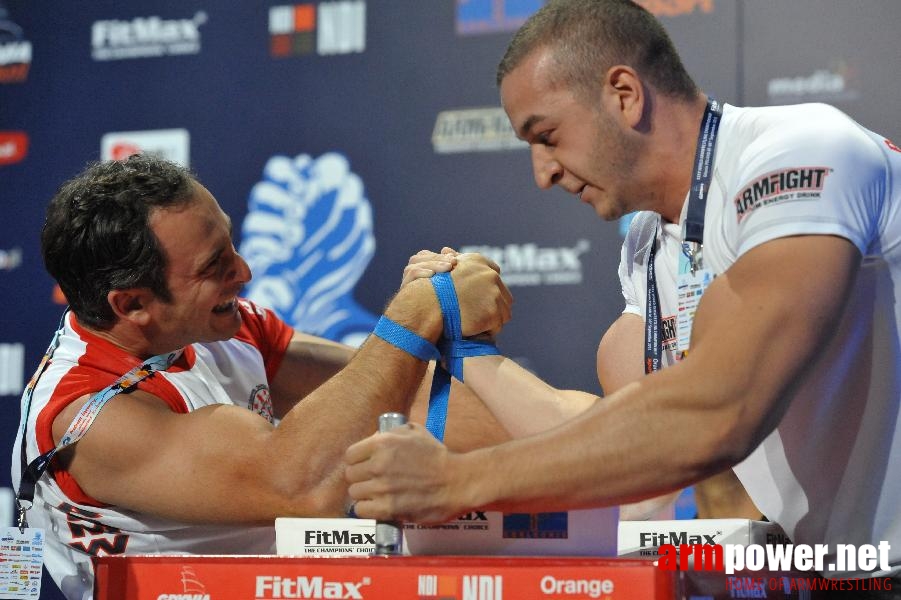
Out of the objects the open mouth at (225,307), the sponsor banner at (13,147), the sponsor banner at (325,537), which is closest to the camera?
the sponsor banner at (325,537)

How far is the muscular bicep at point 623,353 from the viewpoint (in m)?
1.66

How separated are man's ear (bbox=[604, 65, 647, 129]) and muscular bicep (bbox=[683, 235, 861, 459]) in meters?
0.41

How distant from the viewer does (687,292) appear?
1.32m

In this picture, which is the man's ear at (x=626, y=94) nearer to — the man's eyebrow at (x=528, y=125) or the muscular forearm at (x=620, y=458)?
the man's eyebrow at (x=528, y=125)

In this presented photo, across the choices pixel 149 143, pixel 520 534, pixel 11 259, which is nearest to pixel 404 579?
pixel 520 534

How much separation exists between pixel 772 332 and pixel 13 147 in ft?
11.0

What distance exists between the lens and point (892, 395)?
3.71 feet

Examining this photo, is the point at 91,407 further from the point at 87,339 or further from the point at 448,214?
the point at 448,214

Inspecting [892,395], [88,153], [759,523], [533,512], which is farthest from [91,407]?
[88,153]

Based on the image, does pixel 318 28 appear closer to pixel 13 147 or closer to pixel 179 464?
pixel 13 147

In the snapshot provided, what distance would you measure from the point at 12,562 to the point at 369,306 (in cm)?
187

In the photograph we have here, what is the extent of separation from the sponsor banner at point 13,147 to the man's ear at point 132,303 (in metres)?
2.09

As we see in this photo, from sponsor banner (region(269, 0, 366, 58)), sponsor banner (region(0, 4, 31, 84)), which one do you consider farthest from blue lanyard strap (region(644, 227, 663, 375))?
sponsor banner (region(0, 4, 31, 84))
